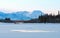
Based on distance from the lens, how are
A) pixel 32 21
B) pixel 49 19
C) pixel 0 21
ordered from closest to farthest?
pixel 0 21
pixel 32 21
pixel 49 19

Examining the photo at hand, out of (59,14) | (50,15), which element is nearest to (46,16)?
(50,15)

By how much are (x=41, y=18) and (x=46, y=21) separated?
2478mm

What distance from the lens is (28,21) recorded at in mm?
29750

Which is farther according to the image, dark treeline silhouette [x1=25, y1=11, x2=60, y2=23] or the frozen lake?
dark treeline silhouette [x1=25, y1=11, x2=60, y2=23]

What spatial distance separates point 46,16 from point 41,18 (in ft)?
2.88

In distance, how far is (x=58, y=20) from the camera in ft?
105

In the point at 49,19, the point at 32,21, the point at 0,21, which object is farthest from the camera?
the point at 49,19

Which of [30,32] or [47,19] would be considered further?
[47,19]

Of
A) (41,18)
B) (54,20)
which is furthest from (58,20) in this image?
(41,18)

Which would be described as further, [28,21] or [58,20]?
[58,20]

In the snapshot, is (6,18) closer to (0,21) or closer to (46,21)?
(0,21)

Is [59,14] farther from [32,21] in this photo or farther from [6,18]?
[6,18]

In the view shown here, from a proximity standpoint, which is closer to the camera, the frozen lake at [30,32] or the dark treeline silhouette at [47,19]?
the frozen lake at [30,32]

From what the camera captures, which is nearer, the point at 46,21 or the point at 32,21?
the point at 32,21
